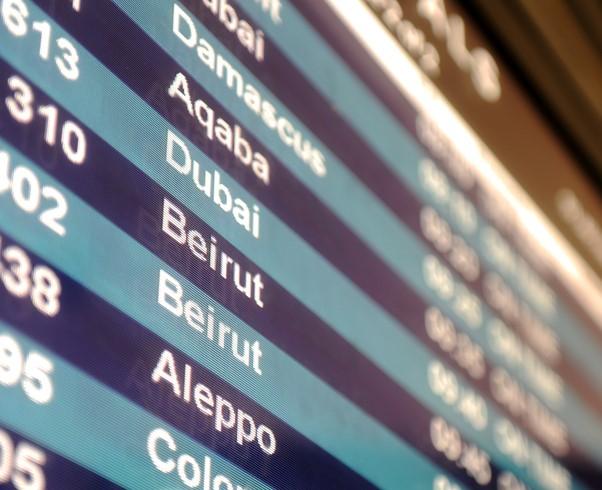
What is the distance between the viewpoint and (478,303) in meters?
1.40

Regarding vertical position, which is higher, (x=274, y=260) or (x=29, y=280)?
(x=274, y=260)

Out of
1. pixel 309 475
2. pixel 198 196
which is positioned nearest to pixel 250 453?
pixel 309 475

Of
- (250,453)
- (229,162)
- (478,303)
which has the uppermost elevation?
(478,303)

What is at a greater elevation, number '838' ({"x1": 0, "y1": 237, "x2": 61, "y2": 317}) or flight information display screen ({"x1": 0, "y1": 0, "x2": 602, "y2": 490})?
flight information display screen ({"x1": 0, "y1": 0, "x2": 602, "y2": 490})

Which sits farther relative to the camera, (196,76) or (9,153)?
(196,76)

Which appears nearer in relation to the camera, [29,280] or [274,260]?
[29,280]

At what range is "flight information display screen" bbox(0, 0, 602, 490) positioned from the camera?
0.73m

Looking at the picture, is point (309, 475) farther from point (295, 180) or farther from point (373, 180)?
point (373, 180)

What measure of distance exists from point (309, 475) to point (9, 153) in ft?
1.24

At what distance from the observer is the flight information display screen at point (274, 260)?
0.73 meters

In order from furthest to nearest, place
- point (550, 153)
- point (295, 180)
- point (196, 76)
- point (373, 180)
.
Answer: point (550, 153) < point (373, 180) < point (295, 180) < point (196, 76)

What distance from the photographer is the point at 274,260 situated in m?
0.98

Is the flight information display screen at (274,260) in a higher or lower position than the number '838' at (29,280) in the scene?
higher

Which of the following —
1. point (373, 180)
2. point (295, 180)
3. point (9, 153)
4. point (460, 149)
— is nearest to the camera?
point (9, 153)
